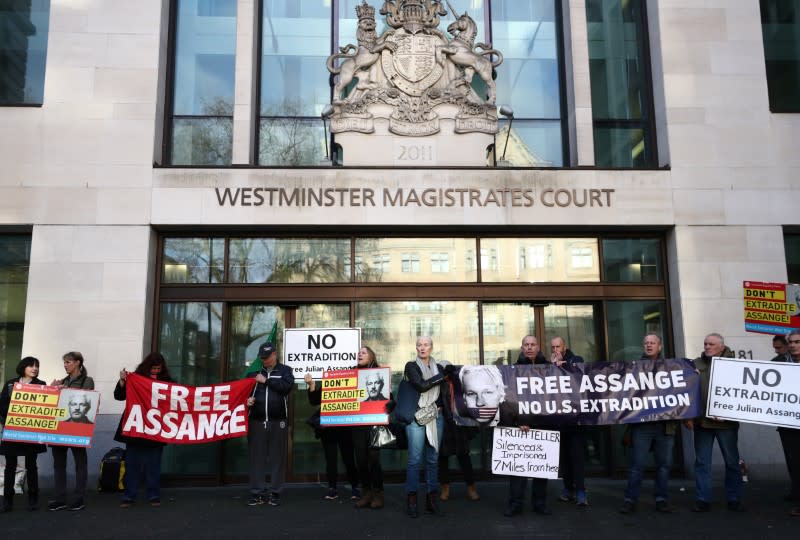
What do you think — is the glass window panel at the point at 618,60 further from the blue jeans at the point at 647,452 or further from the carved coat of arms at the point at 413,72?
the blue jeans at the point at 647,452

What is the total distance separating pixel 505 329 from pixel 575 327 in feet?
4.10

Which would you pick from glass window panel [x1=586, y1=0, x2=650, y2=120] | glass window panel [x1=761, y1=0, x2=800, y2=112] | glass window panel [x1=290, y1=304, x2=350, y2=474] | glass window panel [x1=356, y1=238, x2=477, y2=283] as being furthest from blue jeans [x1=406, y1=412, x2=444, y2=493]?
glass window panel [x1=761, y1=0, x2=800, y2=112]

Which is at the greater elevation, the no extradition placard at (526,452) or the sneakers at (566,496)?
the no extradition placard at (526,452)

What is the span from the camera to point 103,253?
1203cm

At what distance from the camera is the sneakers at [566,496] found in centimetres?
978

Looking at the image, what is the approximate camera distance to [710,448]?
920 centimetres

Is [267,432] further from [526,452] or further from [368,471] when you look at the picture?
[526,452]

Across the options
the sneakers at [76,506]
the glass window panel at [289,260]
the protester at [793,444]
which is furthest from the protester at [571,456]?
the sneakers at [76,506]

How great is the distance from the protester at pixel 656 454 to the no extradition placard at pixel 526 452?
0.99 meters

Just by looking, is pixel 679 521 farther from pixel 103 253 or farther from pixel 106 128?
pixel 106 128

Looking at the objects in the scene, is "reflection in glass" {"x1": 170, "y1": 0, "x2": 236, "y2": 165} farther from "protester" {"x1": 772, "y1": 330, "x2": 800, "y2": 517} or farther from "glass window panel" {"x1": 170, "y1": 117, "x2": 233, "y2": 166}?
"protester" {"x1": 772, "y1": 330, "x2": 800, "y2": 517}

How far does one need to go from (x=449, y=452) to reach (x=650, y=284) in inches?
201

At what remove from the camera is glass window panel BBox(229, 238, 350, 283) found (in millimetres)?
12547

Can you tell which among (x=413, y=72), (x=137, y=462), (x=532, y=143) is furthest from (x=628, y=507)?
(x=413, y=72)
